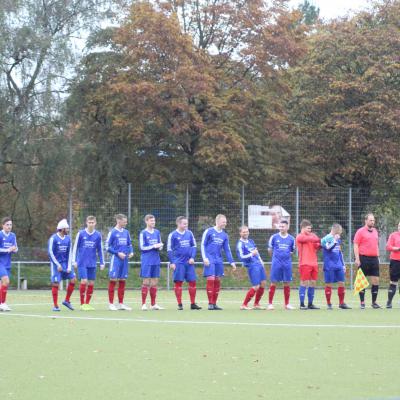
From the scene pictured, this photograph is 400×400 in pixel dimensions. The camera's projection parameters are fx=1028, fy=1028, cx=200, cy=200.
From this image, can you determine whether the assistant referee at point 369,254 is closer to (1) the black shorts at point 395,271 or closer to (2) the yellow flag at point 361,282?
(1) the black shorts at point 395,271

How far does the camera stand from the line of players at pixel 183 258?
21.7 meters

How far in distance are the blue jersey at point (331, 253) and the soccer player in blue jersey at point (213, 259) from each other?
218 centimetres

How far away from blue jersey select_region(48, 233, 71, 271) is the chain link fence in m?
13.0

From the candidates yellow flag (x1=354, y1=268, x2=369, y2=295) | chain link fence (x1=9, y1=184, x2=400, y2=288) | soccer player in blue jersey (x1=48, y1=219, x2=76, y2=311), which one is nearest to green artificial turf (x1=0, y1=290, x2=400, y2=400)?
soccer player in blue jersey (x1=48, y1=219, x2=76, y2=311)

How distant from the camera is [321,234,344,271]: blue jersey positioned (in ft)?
74.2

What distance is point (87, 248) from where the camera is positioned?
2188 cm

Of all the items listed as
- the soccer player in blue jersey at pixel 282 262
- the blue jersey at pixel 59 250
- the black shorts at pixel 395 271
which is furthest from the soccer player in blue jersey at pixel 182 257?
the black shorts at pixel 395 271

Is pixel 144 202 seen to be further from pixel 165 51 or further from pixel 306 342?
pixel 306 342

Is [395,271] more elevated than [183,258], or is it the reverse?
[183,258]

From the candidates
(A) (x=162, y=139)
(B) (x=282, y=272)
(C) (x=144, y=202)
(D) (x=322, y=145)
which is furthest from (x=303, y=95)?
(B) (x=282, y=272)

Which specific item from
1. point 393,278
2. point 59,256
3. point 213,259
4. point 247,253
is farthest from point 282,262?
point 59,256

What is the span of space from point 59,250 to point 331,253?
6.01 meters

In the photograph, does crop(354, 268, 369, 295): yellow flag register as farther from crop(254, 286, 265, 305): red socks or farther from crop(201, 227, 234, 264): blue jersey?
crop(201, 227, 234, 264): blue jersey

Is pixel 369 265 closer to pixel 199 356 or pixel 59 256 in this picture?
pixel 59 256
